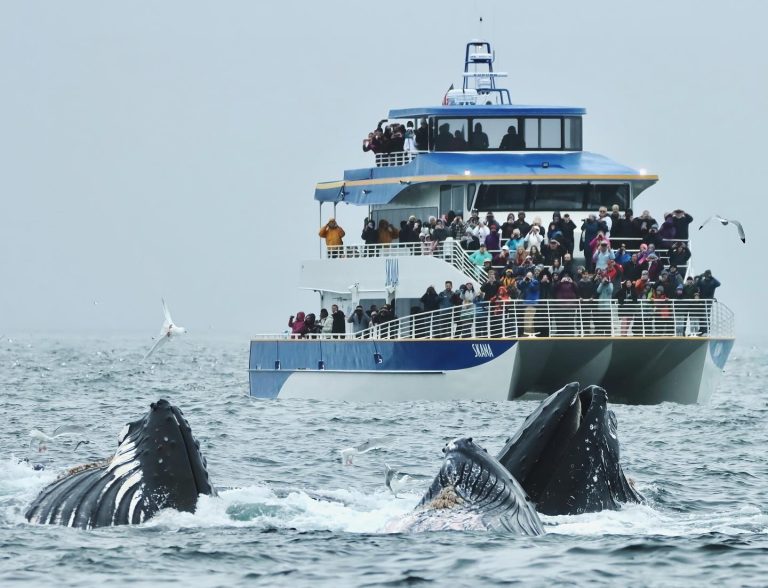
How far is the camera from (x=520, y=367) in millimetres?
36188

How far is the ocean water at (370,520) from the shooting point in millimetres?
13969

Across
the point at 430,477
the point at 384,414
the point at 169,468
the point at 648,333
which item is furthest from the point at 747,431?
the point at 169,468

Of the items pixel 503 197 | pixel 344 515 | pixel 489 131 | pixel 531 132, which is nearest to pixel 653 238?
pixel 503 197

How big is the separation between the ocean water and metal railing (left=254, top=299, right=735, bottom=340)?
1858 millimetres

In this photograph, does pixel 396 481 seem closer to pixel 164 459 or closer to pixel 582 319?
pixel 164 459

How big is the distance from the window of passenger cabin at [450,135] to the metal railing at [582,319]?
26.2 feet

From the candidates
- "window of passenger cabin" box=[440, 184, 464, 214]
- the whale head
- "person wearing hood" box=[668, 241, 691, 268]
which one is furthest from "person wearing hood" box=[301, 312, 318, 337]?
the whale head

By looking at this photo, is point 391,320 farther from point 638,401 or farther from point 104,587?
point 104,587

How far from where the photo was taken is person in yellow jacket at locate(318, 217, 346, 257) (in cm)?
4438

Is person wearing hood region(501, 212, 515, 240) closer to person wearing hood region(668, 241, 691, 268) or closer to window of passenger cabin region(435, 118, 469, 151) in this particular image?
person wearing hood region(668, 241, 691, 268)

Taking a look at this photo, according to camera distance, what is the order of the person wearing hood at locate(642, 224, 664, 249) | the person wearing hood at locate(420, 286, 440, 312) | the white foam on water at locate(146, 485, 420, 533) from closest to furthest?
the white foam on water at locate(146, 485, 420, 533), the person wearing hood at locate(642, 224, 664, 249), the person wearing hood at locate(420, 286, 440, 312)

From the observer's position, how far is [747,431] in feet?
105

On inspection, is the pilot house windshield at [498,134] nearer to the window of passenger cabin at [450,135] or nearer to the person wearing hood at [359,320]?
the window of passenger cabin at [450,135]

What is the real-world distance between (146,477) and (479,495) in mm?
Result: 2807
